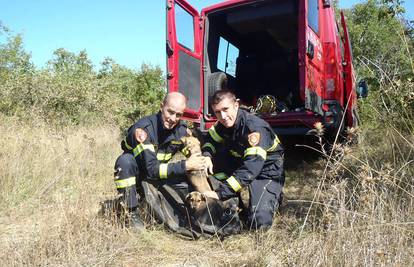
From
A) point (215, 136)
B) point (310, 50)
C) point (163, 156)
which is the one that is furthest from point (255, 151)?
point (310, 50)

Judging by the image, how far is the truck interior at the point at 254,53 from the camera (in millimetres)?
5625

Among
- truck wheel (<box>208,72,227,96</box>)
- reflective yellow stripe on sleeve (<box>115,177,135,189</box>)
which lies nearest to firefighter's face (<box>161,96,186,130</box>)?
reflective yellow stripe on sleeve (<box>115,177,135,189</box>)

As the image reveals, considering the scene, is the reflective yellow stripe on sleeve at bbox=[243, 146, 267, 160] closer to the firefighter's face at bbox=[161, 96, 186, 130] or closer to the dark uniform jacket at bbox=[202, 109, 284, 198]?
the dark uniform jacket at bbox=[202, 109, 284, 198]

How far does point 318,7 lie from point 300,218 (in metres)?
3.11

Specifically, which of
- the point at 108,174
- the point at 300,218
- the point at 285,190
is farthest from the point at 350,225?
the point at 108,174

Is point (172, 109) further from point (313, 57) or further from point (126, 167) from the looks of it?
point (313, 57)

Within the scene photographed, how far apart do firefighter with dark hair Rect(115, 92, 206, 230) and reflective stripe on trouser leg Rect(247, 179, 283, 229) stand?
0.50 m

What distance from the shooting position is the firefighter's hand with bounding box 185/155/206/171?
3027 millimetres

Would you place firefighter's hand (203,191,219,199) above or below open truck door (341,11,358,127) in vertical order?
below

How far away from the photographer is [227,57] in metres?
6.16

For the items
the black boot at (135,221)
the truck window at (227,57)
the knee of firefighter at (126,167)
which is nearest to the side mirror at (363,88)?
the truck window at (227,57)

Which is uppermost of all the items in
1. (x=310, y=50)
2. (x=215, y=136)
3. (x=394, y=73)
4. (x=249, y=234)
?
(x=310, y=50)

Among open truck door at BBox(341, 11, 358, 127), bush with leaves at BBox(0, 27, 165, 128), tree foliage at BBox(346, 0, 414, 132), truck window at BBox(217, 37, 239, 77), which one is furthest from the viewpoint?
bush with leaves at BBox(0, 27, 165, 128)

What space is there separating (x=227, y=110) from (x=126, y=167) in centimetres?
94
